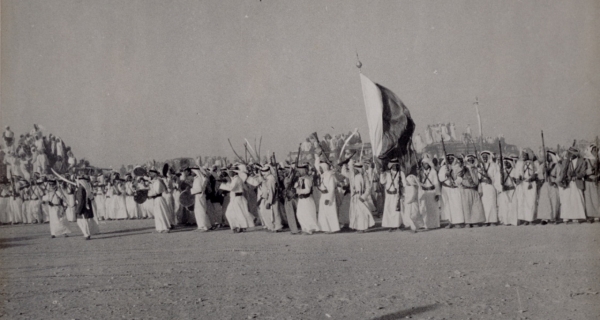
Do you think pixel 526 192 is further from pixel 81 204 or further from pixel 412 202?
pixel 81 204

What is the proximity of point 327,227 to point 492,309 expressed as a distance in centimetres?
→ 740

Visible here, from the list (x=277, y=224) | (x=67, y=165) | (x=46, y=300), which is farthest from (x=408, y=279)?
(x=67, y=165)

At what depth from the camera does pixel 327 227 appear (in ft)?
42.7

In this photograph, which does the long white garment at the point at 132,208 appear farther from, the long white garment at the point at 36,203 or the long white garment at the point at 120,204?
the long white garment at the point at 36,203

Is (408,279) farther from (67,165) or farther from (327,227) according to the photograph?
(67,165)

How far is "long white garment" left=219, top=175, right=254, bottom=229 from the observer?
45.7 feet

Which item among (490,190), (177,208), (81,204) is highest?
(81,204)

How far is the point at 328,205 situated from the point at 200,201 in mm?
3831

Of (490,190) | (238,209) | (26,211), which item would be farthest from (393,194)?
(26,211)

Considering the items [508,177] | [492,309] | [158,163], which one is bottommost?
[492,309]

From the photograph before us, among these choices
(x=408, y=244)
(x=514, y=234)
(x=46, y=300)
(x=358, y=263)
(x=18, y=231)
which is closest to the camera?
(x=46, y=300)

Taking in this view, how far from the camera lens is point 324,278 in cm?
752

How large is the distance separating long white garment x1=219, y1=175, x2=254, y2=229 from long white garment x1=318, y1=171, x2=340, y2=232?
2015mm

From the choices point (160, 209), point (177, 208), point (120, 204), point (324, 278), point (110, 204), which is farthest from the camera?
point (110, 204)
